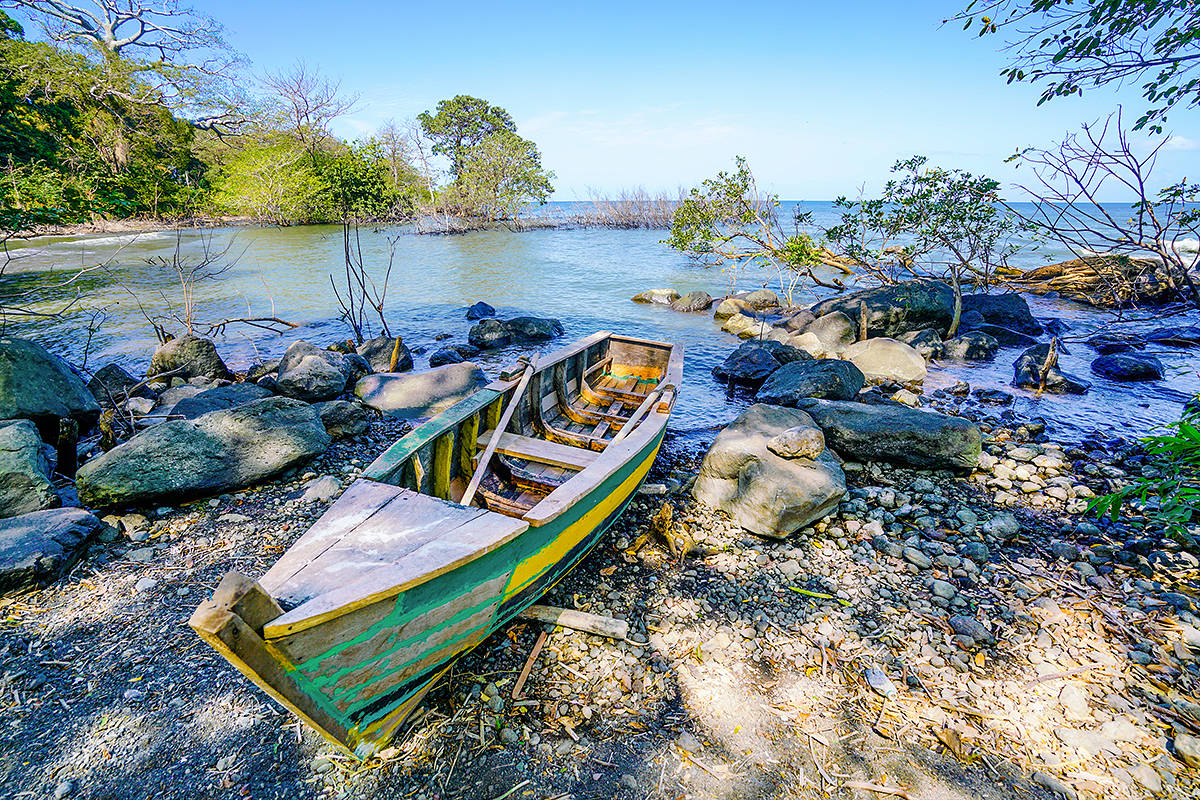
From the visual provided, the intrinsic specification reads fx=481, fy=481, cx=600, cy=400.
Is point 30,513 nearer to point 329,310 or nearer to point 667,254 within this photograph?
point 329,310

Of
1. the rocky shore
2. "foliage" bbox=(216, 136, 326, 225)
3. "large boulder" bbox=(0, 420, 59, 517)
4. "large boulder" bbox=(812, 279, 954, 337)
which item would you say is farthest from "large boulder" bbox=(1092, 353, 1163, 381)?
"foliage" bbox=(216, 136, 326, 225)

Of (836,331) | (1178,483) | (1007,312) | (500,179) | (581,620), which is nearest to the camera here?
(581,620)

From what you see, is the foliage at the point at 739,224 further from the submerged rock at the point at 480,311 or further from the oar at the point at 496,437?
the oar at the point at 496,437

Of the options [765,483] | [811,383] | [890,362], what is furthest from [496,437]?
[890,362]

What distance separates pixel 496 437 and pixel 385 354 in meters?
6.73

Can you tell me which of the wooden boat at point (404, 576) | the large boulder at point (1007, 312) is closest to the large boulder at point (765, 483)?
the wooden boat at point (404, 576)

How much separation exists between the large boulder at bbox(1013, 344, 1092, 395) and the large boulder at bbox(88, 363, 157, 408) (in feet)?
48.5

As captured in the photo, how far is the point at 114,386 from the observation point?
7.41 meters

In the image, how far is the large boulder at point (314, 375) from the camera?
765 centimetres

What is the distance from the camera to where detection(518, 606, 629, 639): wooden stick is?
338cm

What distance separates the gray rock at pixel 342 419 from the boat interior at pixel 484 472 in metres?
2.59

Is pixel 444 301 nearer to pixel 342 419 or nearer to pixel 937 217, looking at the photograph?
pixel 342 419

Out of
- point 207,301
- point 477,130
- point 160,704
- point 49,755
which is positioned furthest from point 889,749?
point 477,130

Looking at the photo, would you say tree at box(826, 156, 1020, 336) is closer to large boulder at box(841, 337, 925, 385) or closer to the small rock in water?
large boulder at box(841, 337, 925, 385)
